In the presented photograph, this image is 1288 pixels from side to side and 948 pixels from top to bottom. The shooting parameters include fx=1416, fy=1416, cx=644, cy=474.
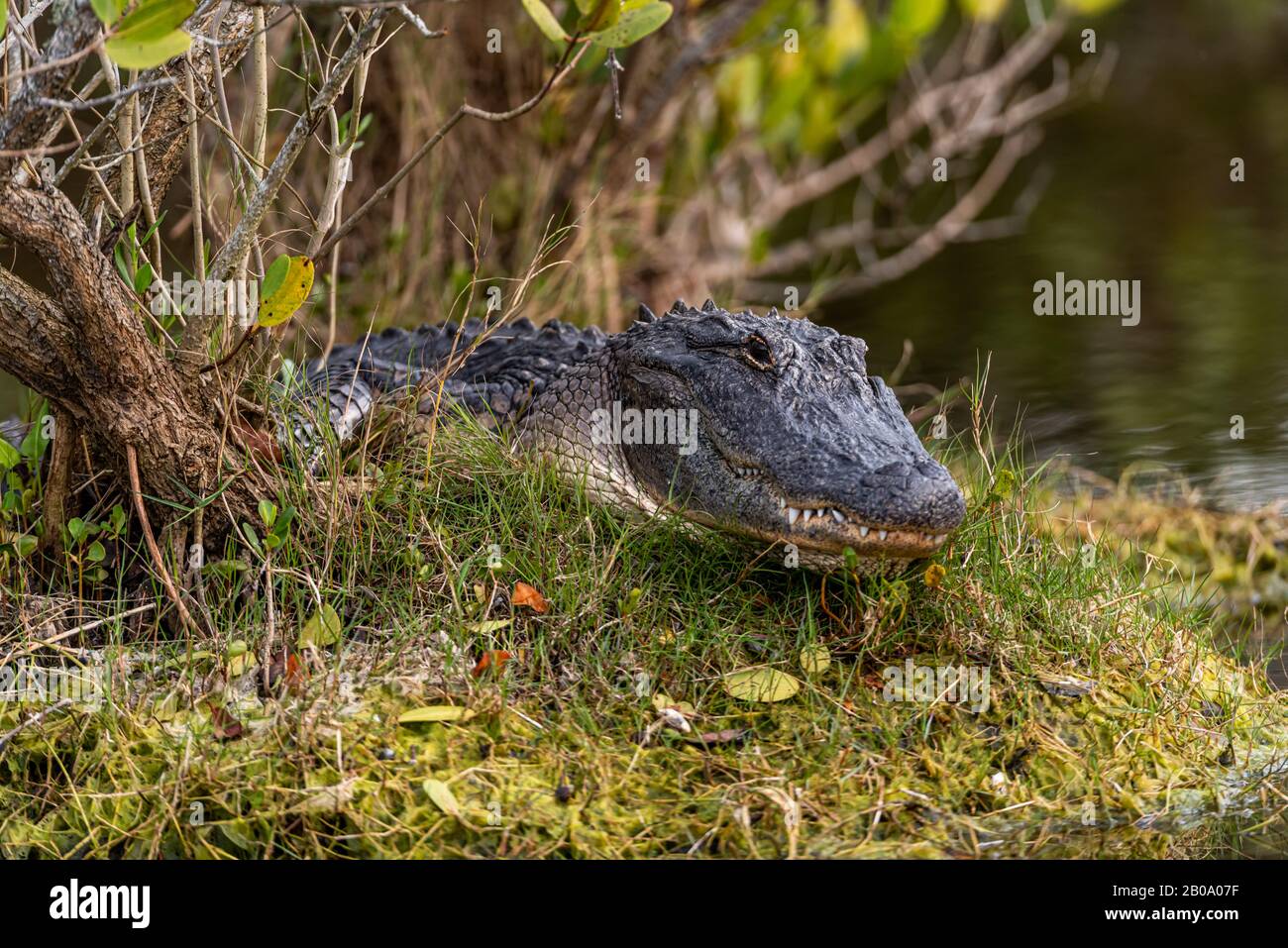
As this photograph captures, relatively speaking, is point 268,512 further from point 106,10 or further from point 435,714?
point 106,10

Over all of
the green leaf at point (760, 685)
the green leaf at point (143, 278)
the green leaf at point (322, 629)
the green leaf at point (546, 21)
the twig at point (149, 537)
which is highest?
the green leaf at point (546, 21)

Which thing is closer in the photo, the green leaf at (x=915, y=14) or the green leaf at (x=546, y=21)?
the green leaf at (x=546, y=21)

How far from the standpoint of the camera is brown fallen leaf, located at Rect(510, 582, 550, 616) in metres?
3.42

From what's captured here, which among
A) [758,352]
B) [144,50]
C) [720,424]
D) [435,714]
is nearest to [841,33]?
[758,352]

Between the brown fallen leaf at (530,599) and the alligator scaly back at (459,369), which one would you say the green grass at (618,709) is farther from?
the alligator scaly back at (459,369)

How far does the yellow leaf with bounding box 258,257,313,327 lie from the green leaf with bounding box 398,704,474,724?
96 centimetres

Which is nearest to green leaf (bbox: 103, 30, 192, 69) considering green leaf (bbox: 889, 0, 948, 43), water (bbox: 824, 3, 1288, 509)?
water (bbox: 824, 3, 1288, 509)

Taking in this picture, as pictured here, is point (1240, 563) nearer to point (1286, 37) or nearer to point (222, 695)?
point (222, 695)

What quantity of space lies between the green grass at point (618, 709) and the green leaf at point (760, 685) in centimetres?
3

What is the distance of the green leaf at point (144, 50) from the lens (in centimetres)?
254

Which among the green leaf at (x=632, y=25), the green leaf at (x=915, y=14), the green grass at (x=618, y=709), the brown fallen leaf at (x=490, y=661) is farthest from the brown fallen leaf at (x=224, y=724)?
the green leaf at (x=915, y=14)

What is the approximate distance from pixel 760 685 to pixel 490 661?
635mm

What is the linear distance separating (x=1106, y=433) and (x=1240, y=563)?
1.36m
